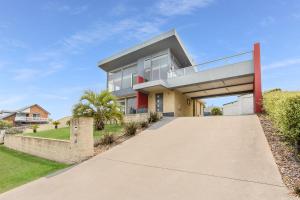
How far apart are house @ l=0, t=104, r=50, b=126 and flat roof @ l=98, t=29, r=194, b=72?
37706mm

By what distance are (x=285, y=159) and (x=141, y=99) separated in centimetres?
1552

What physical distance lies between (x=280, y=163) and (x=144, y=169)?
3.95m

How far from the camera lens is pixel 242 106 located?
22438 mm

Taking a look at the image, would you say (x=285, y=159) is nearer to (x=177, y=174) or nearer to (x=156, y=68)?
(x=177, y=174)

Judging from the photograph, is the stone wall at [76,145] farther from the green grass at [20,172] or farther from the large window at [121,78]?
the large window at [121,78]

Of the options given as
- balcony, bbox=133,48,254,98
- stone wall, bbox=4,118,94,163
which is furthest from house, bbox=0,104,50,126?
stone wall, bbox=4,118,94,163

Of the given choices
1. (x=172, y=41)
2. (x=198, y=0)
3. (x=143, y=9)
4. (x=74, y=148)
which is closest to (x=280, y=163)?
(x=74, y=148)

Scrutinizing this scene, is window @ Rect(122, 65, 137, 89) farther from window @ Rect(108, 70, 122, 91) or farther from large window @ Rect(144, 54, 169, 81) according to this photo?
large window @ Rect(144, 54, 169, 81)

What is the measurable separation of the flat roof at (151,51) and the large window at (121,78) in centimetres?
79

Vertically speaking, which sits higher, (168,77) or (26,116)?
(168,77)

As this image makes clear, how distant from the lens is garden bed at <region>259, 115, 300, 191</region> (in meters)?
4.38

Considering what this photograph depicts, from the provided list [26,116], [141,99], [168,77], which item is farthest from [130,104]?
[26,116]

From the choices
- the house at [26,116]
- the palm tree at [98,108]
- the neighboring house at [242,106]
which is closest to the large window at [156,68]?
the palm tree at [98,108]

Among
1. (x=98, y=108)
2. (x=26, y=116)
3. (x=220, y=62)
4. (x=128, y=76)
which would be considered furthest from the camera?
(x=26, y=116)
